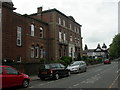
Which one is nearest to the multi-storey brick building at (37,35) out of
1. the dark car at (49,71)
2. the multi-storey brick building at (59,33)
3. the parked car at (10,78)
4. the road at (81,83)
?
the multi-storey brick building at (59,33)

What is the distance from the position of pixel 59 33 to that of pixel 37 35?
7.57 meters

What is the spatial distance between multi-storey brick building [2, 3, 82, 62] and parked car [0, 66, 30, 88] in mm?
12058

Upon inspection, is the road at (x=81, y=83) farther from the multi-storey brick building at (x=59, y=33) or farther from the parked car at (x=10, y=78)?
the multi-storey brick building at (x=59, y=33)

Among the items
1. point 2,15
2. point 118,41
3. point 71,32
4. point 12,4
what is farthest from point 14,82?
point 118,41

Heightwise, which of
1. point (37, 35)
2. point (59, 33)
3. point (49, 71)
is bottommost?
point (49, 71)

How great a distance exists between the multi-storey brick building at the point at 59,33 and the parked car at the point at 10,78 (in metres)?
25.3

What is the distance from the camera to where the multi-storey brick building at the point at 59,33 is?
37.9 m

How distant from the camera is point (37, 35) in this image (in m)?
34.2

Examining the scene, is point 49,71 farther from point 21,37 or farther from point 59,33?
point 59,33

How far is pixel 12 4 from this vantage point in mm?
24875

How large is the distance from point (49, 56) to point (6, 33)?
15503 mm

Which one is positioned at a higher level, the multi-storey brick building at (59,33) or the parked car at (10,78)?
the multi-storey brick building at (59,33)

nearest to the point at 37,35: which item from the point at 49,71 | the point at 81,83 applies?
the point at 49,71

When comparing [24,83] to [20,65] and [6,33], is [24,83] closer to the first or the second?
[20,65]
